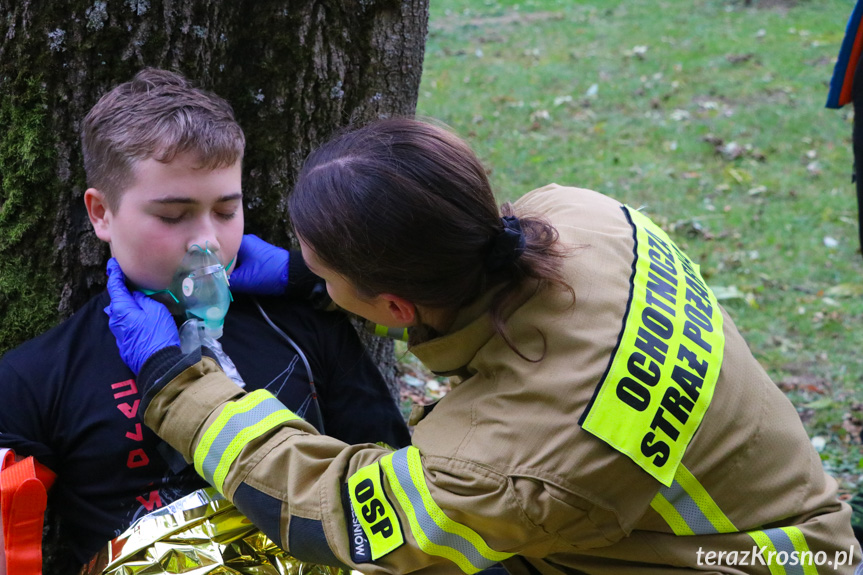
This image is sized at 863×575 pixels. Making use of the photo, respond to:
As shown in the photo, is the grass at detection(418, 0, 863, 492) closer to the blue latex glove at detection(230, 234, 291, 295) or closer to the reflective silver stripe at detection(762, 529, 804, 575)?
the blue latex glove at detection(230, 234, 291, 295)

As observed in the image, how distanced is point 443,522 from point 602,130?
21.3 feet

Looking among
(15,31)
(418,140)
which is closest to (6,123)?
(15,31)

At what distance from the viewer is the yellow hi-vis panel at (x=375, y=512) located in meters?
1.79

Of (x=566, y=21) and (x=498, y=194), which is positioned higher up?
(x=566, y=21)

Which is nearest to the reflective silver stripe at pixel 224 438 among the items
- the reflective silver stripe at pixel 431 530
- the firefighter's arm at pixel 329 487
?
the firefighter's arm at pixel 329 487

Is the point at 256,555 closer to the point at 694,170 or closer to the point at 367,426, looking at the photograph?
the point at 367,426

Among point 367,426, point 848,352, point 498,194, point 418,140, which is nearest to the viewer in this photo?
point 418,140

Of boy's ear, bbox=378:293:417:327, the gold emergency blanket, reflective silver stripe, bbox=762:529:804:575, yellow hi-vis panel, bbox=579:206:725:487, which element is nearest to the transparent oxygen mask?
the gold emergency blanket

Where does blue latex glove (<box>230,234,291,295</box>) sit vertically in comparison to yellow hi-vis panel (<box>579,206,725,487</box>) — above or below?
below

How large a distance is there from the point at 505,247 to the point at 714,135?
6317mm

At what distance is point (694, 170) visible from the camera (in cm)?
693

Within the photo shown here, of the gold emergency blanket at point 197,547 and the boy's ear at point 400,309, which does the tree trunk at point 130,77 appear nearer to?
the gold emergency blanket at point 197,547

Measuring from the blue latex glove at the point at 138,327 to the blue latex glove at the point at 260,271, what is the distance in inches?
10.7

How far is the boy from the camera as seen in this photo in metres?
2.10
